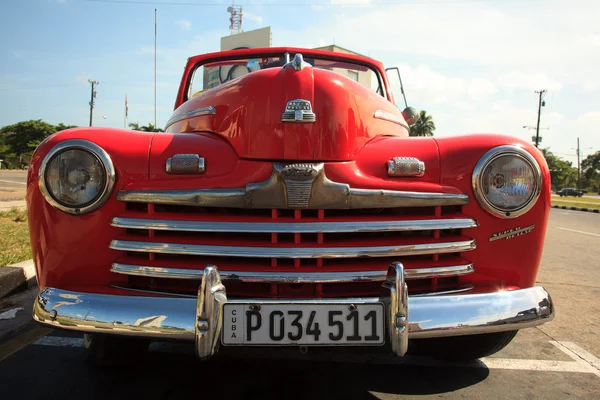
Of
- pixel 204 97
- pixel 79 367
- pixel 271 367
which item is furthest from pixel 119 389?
pixel 204 97

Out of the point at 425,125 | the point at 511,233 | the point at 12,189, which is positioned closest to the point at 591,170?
the point at 425,125

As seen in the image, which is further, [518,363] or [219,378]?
[518,363]

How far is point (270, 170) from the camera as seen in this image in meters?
1.72

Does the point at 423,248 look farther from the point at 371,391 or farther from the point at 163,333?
the point at 163,333

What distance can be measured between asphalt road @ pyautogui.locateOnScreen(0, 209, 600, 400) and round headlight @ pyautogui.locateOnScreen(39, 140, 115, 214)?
82 centimetres

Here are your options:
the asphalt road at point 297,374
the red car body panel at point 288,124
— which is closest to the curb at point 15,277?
the asphalt road at point 297,374

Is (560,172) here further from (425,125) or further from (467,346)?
(467,346)

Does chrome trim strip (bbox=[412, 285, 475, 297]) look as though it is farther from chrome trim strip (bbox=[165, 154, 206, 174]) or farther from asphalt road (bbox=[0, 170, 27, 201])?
asphalt road (bbox=[0, 170, 27, 201])

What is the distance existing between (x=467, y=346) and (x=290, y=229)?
1.17 m

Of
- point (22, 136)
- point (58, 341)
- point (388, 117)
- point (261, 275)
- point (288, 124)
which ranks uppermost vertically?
point (22, 136)

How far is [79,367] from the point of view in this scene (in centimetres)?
217

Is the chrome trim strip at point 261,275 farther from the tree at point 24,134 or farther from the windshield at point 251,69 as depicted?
the tree at point 24,134

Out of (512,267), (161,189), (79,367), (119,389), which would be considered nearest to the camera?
(161,189)

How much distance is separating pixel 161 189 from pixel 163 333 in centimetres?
52
